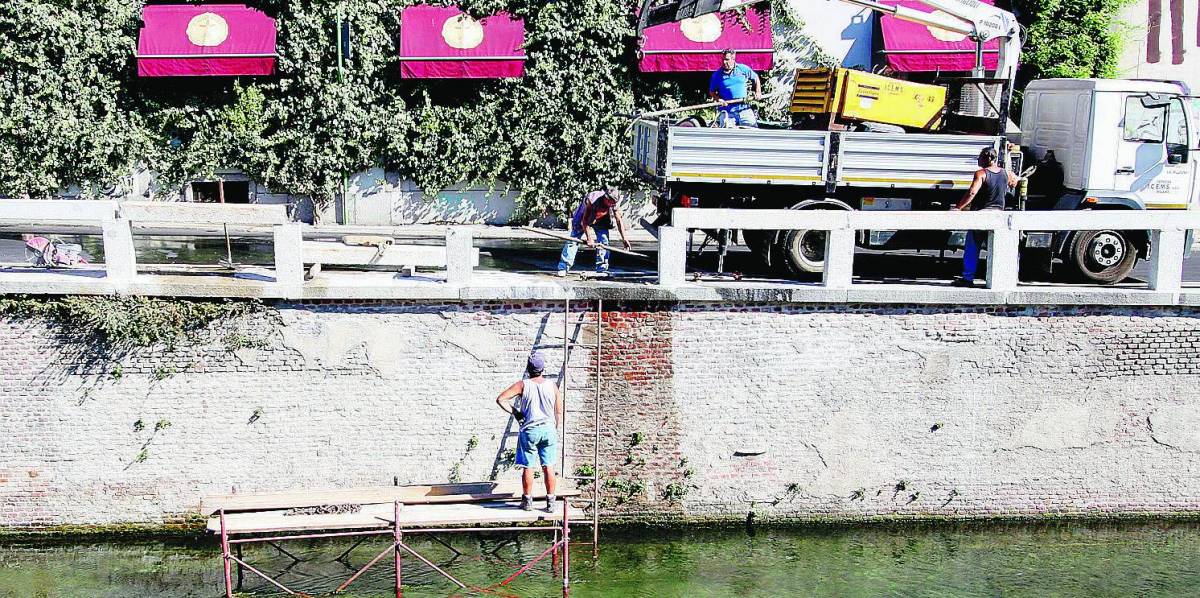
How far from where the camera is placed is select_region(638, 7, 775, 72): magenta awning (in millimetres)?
21281

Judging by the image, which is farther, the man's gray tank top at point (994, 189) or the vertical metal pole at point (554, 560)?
the man's gray tank top at point (994, 189)

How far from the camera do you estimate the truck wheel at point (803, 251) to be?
13938 millimetres

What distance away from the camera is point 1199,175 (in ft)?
47.0

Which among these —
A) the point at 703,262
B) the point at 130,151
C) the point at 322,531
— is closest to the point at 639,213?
the point at 703,262

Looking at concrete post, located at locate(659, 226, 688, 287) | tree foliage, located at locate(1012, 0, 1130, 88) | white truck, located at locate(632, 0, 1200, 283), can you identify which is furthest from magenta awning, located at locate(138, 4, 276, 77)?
tree foliage, located at locate(1012, 0, 1130, 88)

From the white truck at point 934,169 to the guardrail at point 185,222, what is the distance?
2.75 meters

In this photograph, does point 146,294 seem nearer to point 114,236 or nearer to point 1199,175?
point 114,236

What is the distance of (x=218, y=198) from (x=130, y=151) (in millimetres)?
1685

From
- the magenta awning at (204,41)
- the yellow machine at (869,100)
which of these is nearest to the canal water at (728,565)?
the yellow machine at (869,100)

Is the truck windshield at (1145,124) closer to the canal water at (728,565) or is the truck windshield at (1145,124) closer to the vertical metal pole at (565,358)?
the canal water at (728,565)

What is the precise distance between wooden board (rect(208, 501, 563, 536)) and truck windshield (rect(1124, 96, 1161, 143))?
26.3 ft

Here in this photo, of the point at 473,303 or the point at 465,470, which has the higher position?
the point at 473,303

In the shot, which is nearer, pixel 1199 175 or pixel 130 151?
pixel 1199 175

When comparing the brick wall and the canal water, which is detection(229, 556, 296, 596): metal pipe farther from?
the brick wall
